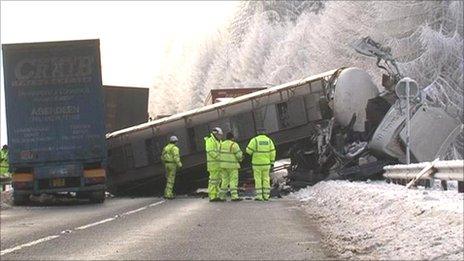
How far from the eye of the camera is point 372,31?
3092 cm

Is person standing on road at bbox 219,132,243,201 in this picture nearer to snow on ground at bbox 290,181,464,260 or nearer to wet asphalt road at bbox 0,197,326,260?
wet asphalt road at bbox 0,197,326,260

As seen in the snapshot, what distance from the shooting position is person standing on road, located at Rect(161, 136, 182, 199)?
1719 centimetres

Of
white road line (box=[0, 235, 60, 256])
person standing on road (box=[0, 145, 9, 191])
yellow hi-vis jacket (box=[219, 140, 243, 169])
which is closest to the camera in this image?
white road line (box=[0, 235, 60, 256])

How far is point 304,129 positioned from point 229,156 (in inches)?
146

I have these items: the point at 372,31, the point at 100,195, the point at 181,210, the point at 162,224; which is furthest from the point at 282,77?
the point at 162,224

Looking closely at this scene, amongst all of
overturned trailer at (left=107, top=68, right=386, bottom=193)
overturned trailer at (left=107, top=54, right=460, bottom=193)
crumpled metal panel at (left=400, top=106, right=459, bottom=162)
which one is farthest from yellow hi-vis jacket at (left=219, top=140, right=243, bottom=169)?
crumpled metal panel at (left=400, top=106, right=459, bottom=162)

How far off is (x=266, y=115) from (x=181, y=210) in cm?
630

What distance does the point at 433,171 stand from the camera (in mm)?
9703

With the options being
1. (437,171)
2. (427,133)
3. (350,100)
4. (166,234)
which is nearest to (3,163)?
(350,100)

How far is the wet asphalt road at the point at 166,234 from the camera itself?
22.9 ft

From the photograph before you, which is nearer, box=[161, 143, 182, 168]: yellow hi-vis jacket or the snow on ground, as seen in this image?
the snow on ground

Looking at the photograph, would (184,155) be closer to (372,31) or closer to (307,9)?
(372,31)

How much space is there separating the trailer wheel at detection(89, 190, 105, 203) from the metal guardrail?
686 centimetres

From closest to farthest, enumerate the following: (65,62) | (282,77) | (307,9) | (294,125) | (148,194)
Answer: (65,62) → (294,125) → (148,194) → (282,77) → (307,9)
